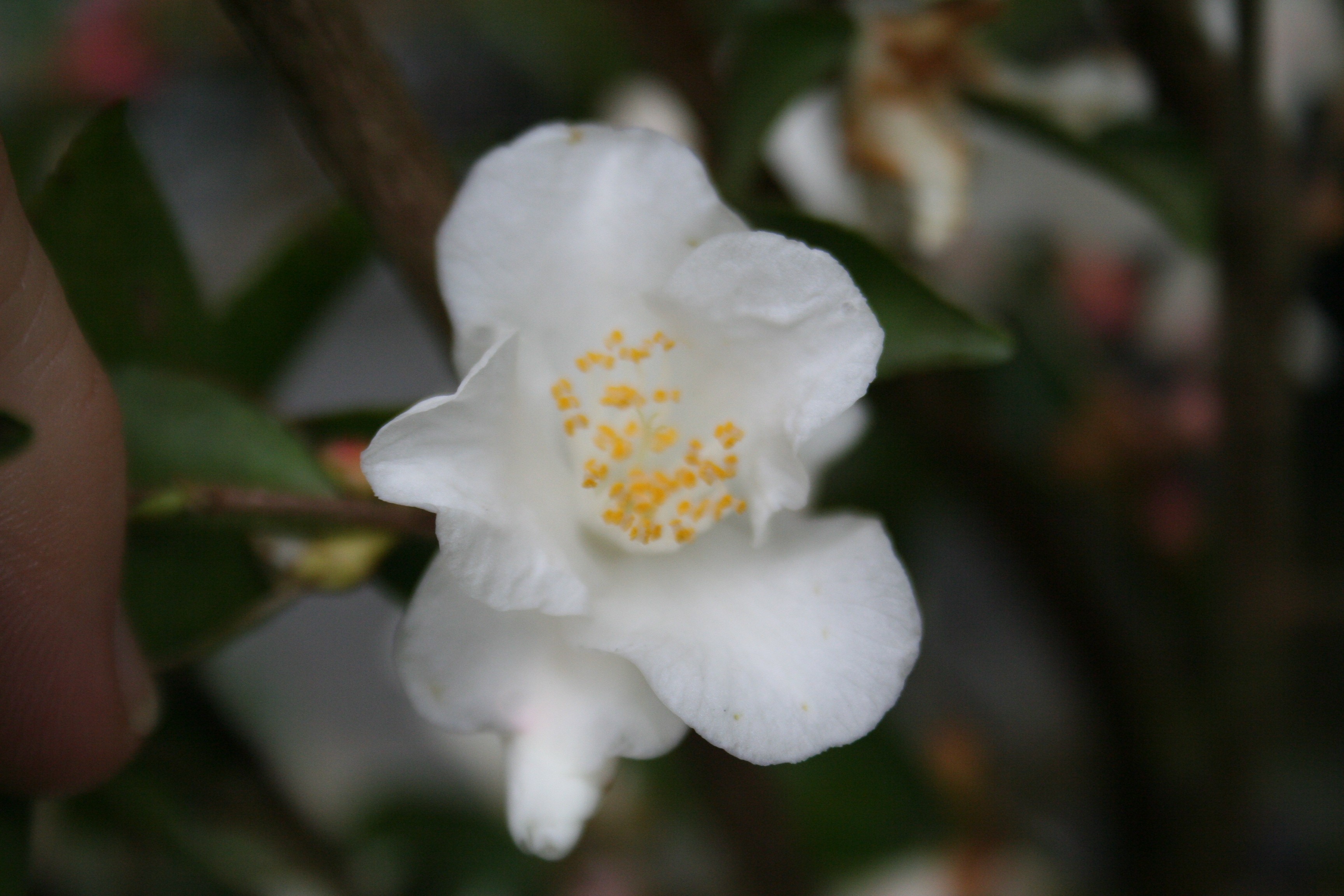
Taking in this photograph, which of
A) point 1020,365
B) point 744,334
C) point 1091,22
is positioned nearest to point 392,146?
point 744,334

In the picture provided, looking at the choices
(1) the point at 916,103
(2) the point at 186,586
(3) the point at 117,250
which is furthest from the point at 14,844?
(1) the point at 916,103

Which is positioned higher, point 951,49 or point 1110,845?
point 951,49

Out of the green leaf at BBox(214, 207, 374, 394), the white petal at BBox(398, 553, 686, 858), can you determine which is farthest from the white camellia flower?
the green leaf at BBox(214, 207, 374, 394)

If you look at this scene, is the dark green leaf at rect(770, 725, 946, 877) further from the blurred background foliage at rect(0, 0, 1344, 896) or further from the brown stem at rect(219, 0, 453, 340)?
the brown stem at rect(219, 0, 453, 340)

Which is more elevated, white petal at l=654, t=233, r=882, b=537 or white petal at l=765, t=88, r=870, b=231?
white petal at l=654, t=233, r=882, b=537

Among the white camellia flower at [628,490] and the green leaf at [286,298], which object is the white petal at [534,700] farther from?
the green leaf at [286,298]

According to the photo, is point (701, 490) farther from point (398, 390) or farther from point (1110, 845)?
point (398, 390)
